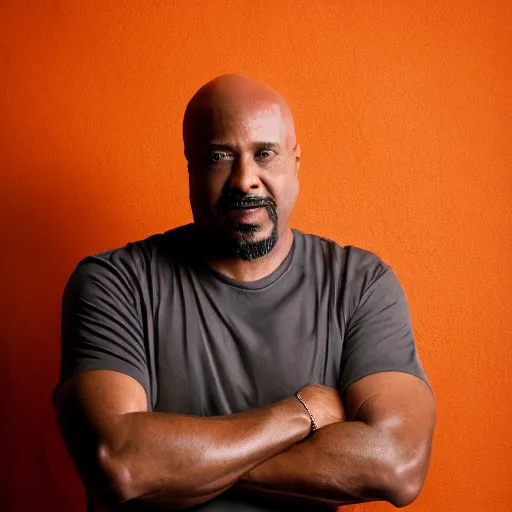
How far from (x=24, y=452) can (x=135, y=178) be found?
31.9 inches

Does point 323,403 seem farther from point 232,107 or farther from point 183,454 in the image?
point 232,107

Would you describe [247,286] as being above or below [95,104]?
below

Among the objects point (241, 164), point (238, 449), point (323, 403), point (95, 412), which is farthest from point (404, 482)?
point (241, 164)

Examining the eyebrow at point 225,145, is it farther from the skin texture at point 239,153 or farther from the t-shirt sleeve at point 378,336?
the t-shirt sleeve at point 378,336

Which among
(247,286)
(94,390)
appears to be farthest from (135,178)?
(94,390)

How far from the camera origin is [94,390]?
4.82 feet

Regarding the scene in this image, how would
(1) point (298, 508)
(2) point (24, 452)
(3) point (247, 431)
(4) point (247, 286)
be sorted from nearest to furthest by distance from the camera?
(3) point (247, 431) → (1) point (298, 508) → (4) point (247, 286) → (2) point (24, 452)

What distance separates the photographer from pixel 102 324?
156 cm

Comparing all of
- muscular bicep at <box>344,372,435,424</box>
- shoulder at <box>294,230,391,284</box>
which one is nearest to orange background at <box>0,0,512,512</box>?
shoulder at <box>294,230,391,284</box>

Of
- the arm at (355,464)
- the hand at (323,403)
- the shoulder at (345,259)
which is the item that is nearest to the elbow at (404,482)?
the arm at (355,464)

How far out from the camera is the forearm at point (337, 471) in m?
1.44

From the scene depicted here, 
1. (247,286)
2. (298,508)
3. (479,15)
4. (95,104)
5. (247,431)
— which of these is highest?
(479,15)

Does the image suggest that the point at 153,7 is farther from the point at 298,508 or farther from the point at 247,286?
the point at 298,508

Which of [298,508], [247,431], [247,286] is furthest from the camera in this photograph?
[247,286]
